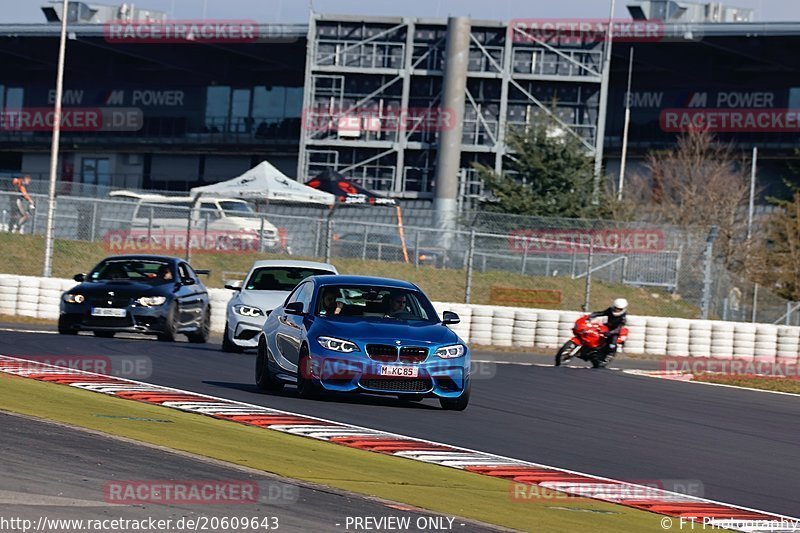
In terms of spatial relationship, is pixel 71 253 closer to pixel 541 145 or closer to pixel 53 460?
pixel 541 145

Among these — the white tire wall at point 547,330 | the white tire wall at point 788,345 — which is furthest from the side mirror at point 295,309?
the white tire wall at point 788,345

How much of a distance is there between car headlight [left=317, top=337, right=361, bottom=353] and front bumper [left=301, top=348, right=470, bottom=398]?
0.04m

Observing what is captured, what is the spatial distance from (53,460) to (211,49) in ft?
197

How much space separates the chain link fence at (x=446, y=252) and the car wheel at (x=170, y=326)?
33.3 feet

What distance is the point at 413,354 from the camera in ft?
45.0

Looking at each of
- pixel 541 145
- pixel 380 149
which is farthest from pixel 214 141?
pixel 541 145

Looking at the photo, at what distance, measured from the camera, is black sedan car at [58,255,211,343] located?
71.3 feet

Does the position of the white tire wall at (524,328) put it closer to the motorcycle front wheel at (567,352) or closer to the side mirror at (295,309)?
the motorcycle front wheel at (567,352)

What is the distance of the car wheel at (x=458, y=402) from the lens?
1434cm

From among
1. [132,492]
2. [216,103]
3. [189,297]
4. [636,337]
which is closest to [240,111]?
[216,103]

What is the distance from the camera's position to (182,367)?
17984 millimetres

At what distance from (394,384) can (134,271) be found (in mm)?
10050

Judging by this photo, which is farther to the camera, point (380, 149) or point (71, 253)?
point (380, 149)

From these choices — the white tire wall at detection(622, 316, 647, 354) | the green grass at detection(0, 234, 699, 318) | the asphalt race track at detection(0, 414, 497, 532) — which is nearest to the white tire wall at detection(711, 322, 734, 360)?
the white tire wall at detection(622, 316, 647, 354)
